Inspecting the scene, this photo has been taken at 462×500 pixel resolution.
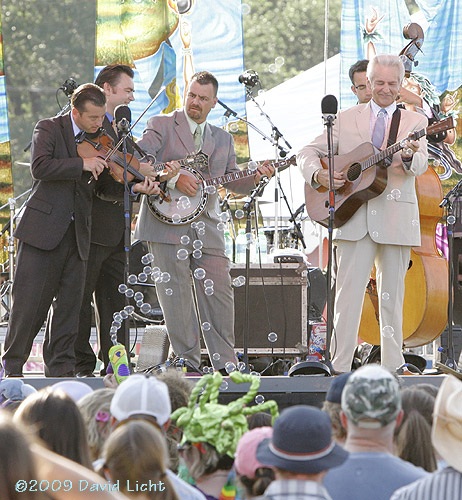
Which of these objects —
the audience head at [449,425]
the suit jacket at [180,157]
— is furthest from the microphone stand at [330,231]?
the audience head at [449,425]

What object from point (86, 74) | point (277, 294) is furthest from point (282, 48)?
point (277, 294)

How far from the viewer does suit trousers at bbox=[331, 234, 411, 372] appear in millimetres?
5836

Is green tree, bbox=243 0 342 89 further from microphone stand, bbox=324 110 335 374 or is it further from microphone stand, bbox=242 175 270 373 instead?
microphone stand, bbox=324 110 335 374

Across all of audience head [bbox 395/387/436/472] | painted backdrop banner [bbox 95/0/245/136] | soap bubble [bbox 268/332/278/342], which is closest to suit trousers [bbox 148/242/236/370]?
soap bubble [bbox 268/332/278/342]

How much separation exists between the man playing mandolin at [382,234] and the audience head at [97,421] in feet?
8.87

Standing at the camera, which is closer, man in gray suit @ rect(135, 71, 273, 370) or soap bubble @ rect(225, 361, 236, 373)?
soap bubble @ rect(225, 361, 236, 373)

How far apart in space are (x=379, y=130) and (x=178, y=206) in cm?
139

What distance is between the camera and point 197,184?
6160mm

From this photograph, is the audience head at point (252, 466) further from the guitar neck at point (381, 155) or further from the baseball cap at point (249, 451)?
the guitar neck at point (381, 155)

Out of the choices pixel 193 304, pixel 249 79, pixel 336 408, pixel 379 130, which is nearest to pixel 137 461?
pixel 336 408

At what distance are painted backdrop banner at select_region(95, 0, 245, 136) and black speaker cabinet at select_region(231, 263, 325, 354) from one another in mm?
4668

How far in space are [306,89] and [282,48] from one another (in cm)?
1117

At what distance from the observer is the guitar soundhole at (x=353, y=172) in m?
5.93

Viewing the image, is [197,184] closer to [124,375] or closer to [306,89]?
[124,375]
